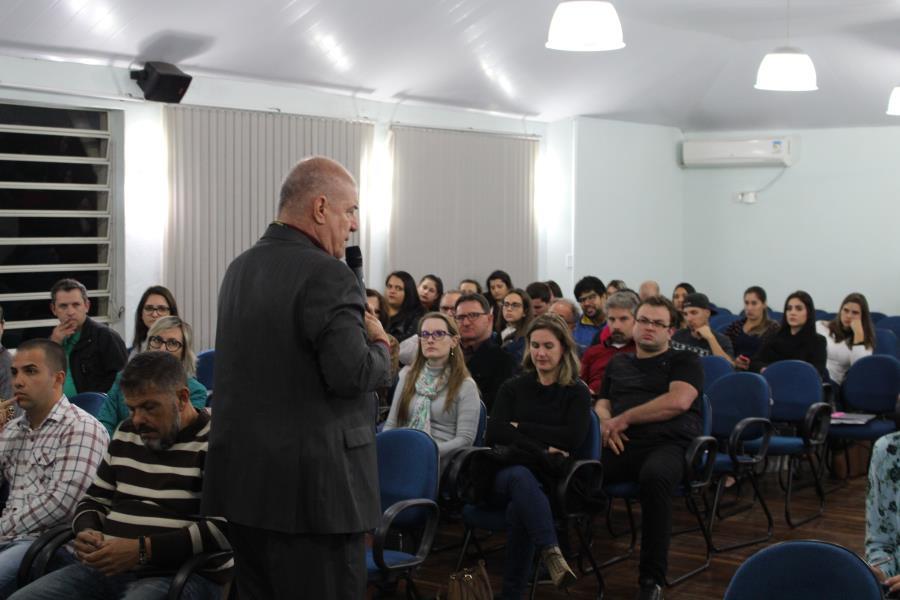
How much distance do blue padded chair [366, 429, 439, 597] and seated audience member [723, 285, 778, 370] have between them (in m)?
4.29

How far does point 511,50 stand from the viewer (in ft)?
30.2

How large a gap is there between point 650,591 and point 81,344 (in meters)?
3.31

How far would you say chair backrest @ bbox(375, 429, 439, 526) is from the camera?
13.8ft

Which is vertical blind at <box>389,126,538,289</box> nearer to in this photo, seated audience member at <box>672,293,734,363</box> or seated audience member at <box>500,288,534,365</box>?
seated audience member at <box>500,288,534,365</box>

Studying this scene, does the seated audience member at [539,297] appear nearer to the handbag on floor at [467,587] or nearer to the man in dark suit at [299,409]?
the handbag on floor at [467,587]

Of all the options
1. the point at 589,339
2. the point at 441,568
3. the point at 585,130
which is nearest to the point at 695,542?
the point at 441,568

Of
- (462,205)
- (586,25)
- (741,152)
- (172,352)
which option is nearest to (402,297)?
(462,205)

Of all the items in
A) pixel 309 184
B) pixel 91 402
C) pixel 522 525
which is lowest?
pixel 522 525

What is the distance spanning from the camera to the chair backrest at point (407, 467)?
4199mm

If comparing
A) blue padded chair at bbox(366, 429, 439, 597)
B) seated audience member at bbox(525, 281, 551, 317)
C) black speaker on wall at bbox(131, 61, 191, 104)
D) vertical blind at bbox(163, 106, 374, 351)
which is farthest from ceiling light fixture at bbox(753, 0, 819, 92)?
blue padded chair at bbox(366, 429, 439, 597)

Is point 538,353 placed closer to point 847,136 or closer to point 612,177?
point 612,177

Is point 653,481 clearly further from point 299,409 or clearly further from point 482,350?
point 299,409

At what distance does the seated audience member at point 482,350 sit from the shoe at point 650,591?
56.6 inches

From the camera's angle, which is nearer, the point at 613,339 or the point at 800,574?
the point at 800,574
